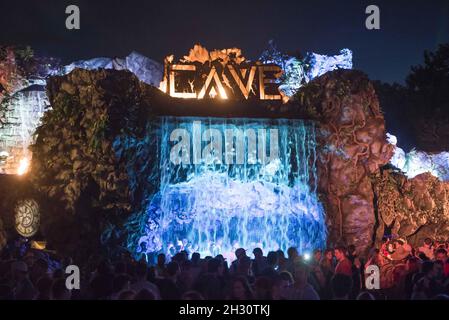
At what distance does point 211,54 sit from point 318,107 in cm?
572

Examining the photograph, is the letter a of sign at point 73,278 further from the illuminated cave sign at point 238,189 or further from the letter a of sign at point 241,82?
the letter a of sign at point 241,82

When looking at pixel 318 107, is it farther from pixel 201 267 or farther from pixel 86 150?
pixel 201 267

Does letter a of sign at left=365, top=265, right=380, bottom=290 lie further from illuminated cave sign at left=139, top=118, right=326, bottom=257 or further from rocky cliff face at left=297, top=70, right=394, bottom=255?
illuminated cave sign at left=139, top=118, right=326, bottom=257

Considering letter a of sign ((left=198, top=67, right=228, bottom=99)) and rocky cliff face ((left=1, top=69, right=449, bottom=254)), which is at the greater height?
letter a of sign ((left=198, top=67, right=228, bottom=99))

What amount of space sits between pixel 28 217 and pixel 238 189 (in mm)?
6394

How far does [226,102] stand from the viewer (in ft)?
59.2

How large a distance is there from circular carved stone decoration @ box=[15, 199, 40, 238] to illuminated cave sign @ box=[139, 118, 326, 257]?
11.7 ft

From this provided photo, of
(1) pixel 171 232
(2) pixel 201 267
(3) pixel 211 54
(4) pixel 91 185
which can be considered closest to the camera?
(2) pixel 201 267

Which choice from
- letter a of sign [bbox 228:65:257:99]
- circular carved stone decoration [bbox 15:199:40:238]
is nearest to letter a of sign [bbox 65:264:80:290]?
circular carved stone decoration [bbox 15:199:40:238]

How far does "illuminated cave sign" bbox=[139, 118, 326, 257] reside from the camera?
55.8 feet
